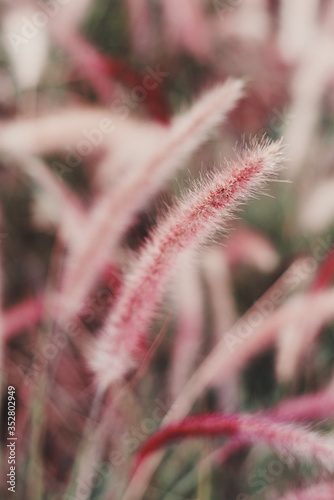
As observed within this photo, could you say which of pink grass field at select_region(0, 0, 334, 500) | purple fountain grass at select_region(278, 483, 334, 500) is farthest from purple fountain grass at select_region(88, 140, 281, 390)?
purple fountain grass at select_region(278, 483, 334, 500)

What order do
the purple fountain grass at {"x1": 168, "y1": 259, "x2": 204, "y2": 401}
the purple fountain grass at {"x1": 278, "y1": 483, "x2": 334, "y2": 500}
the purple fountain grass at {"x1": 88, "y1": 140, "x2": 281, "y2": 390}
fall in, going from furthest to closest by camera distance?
Result: the purple fountain grass at {"x1": 168, "y1": 259, "x2": 204, "y2": 401} < the purple fountain grass at {"x1": 278, "y1": 483, "x2": 334, "y2": 500} < the purple fountain grass at {"x1": 88, "y1": 140, "x2": 281, "y2": 390}

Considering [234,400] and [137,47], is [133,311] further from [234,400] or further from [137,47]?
[137,47]

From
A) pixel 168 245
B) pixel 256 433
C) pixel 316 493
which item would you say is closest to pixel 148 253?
pixel 168 245

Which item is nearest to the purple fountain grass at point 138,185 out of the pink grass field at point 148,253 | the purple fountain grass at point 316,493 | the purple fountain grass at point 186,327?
the pink grass field at point 148,253

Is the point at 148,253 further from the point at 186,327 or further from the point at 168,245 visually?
the point at 186,327

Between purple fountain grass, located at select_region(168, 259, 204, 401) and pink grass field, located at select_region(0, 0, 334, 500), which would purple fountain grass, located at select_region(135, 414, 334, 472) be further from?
purple fountain grass, located at select_region(168, 259, 204, 401)

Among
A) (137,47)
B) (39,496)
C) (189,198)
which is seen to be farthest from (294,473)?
(137,47)

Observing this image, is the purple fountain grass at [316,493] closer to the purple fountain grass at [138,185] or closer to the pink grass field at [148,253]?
the pink grass field at [148,253]
